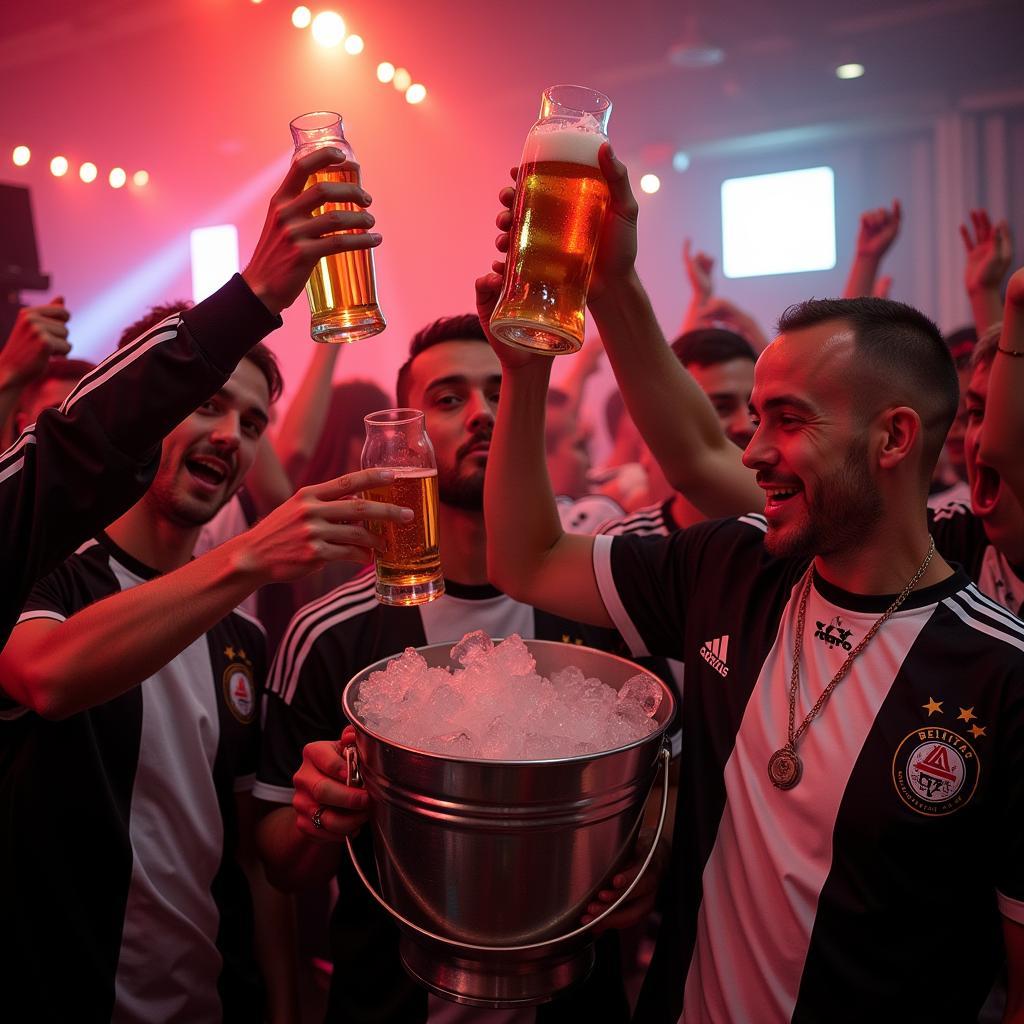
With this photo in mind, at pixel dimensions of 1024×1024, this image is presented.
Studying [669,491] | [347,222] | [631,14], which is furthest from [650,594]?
[631,14]

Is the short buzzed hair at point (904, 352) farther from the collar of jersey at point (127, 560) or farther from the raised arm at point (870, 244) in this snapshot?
the raised arm at point (870, 244)

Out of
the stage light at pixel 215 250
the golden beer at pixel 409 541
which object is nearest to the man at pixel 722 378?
the golden beer at pixel 409 541

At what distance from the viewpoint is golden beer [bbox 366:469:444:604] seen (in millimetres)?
1180

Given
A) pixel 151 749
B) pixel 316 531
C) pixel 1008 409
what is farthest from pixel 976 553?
pixel 151 749

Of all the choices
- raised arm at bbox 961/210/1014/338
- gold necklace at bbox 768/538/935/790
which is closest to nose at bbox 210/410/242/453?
gold necklace at bbox 768/538/935/790

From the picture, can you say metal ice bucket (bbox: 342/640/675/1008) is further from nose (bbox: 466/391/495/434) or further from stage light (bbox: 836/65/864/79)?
stage light (bbox: 836/65/864/79)

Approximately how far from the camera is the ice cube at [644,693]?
1118 millimetres

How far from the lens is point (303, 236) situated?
1123 millimetres

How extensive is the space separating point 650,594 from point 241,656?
2.84 feet

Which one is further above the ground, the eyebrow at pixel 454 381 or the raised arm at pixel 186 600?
the eyebrow at pixel 454 381

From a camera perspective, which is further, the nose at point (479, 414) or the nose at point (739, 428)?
the nose at point (739, 428)

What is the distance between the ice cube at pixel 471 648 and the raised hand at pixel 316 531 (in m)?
0.19

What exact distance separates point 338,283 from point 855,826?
3.31 feet

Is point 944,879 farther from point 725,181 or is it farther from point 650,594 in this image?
point 725,181
